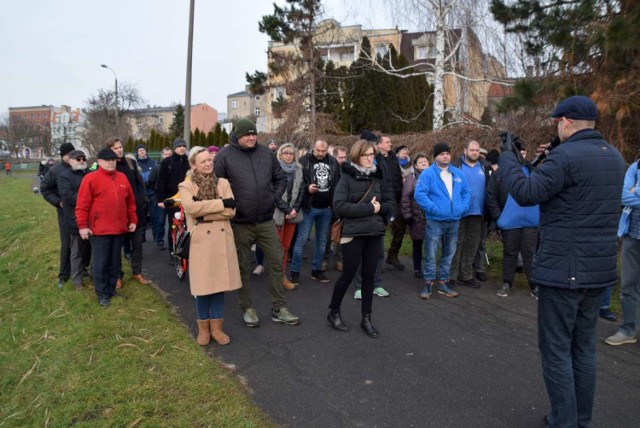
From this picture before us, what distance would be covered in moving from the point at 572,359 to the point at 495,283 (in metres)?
3.77

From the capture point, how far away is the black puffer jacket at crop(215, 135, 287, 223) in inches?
181

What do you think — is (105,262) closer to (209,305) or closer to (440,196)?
(209,305)

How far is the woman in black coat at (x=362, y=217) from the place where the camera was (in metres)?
4.47

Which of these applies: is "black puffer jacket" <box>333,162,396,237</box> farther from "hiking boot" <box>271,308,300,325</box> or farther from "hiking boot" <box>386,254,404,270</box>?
"hiking boot" <box>386,254,404,270</box>

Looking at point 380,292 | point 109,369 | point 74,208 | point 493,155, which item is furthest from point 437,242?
point 74,208

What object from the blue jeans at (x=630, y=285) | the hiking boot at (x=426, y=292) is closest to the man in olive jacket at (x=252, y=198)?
the hiking boot at (x=426, y=292)

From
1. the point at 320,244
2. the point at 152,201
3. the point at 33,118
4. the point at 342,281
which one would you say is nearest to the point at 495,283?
the point at 320,244

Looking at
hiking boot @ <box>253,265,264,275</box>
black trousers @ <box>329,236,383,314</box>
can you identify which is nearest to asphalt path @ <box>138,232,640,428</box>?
black trousers @ <box>329,236,383,314</box>

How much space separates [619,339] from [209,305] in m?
4.15

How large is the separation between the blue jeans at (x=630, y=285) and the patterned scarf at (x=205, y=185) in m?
4.19

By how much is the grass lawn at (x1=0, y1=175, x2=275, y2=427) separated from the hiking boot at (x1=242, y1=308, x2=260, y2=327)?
658 mm

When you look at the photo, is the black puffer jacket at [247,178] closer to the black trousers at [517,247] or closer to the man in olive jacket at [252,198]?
the man in olive jacket at [252,198]

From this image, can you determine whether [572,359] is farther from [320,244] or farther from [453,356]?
[320,244]

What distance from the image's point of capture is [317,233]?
6.70 metres
